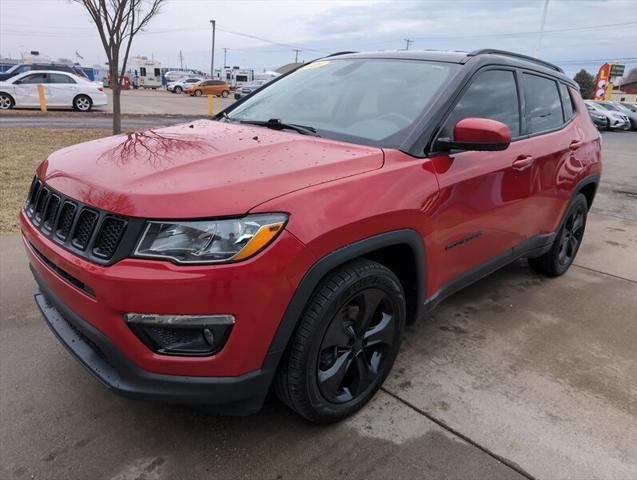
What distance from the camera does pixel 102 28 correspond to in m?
9.00

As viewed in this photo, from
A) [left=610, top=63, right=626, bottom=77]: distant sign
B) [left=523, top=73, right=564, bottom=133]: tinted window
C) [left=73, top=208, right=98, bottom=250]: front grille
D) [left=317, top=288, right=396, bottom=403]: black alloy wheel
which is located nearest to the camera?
[left=73, top=208, right=98, bottom=250]: front grille

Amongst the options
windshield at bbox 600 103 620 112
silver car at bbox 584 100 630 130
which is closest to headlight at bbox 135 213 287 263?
silver car at bbox 584 100 630 130

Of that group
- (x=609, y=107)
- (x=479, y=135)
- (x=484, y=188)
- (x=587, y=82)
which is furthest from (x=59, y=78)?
(x=587, y=82)

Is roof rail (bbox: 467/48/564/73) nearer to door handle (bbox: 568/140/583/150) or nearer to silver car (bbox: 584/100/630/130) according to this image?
door handle (bbox: 568/140/583/150)

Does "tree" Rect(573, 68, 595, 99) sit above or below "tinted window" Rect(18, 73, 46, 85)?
above

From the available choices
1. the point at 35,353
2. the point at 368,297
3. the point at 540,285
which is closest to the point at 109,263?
the point at 368,297

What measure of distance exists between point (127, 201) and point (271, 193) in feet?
1.74

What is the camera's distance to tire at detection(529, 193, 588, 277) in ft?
13.9

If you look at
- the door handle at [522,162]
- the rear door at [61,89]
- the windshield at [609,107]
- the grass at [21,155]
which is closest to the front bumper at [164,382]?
the door handle at [522,162]

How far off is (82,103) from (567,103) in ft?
62.1

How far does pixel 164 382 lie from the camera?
1.88 meters

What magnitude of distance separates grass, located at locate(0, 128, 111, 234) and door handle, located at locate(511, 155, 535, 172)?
456 cm

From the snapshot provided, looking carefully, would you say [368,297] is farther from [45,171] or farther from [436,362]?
[45,171]

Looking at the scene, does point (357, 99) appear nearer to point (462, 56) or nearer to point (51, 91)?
point (462, 56)
